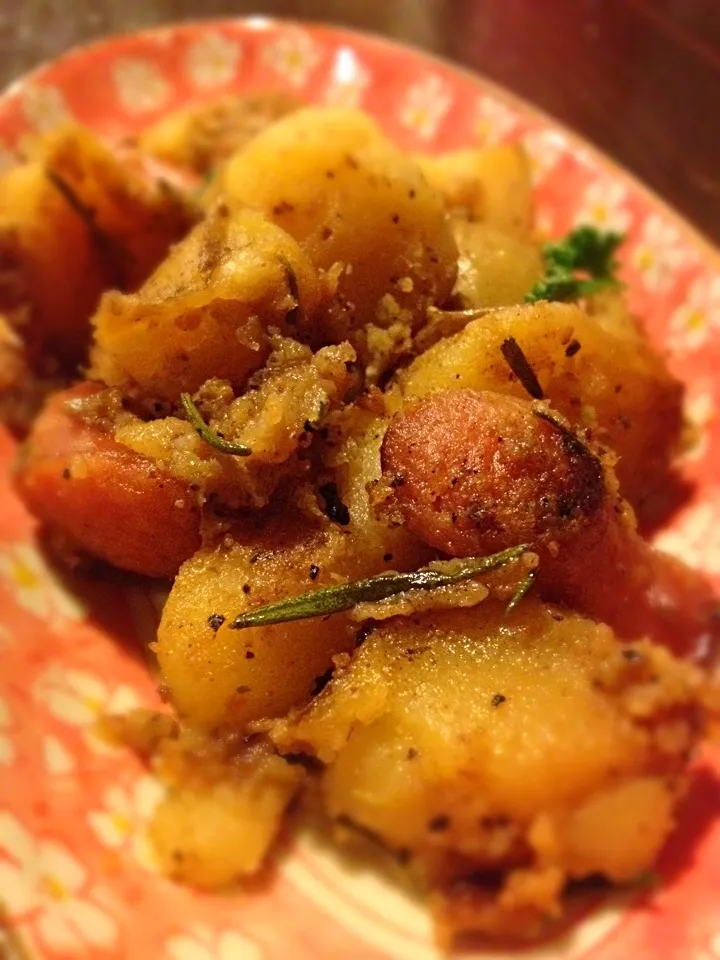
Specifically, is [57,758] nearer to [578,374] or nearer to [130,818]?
[130,818]

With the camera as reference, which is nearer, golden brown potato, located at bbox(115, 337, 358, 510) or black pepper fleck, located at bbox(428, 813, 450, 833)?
black pepper fleck, located at bbox(428, 813, 450, 833)

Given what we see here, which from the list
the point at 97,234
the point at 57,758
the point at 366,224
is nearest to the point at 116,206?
the point at 97,234

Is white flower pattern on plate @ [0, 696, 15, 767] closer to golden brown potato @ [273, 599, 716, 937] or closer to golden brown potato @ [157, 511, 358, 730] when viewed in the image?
golden brown potato @ [157, 511, 358, 730]

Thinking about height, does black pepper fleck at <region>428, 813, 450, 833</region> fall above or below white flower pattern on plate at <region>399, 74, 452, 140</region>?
below

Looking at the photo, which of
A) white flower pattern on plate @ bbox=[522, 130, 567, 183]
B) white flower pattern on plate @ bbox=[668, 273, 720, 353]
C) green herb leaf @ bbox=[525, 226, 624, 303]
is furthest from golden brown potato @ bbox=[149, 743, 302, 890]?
white flower pattern on plate @ bbox=[522, 130, 567, 183]

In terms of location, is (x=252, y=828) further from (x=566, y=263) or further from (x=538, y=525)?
(x=566, y=263)

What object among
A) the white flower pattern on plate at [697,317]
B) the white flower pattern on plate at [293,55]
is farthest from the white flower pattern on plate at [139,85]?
the white flower pattern on plate at [697,317]
